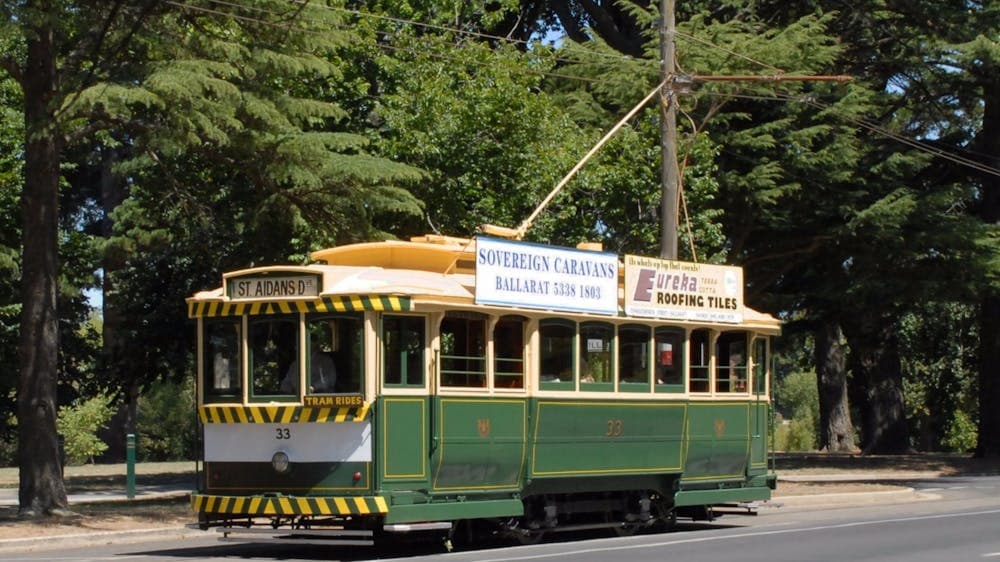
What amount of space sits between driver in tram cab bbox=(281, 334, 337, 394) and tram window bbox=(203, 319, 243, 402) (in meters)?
0.83

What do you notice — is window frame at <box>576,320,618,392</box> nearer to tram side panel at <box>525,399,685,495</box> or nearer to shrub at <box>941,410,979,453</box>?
tram side panel at <box>525,399,685,495</box>

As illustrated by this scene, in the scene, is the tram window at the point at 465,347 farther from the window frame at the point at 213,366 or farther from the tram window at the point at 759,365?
the tram window at the point at 759,365

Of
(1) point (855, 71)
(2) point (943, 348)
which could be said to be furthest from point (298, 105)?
(2) point (943, 348)

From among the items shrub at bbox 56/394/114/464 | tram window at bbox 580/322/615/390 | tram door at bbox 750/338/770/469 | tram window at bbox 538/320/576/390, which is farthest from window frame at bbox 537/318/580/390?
shrub at bbox 56/394/114/464

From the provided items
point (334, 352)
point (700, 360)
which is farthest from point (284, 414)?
point (700, 360)

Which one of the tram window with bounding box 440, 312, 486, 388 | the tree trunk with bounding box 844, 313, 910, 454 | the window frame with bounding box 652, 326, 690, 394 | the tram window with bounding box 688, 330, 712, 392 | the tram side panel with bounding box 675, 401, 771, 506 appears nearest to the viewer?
the tram window with bounding box 440, 312, 486, 388

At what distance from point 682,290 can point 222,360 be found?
6177mm

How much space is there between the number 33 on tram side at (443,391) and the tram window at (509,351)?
2 cm

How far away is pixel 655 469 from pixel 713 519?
8.86 ft

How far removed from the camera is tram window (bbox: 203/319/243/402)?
16.1 m

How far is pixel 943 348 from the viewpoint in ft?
179

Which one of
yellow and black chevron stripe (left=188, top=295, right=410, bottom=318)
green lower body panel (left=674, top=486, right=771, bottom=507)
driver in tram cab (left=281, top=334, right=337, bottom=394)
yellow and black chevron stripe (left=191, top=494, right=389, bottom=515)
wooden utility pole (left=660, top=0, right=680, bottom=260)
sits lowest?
green lower body panel (left=674, top=486, right=771, bottom=507)

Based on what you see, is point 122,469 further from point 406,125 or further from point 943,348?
point 943,348

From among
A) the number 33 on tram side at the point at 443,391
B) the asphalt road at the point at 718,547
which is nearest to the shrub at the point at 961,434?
the asphalt road at the point at 718,547
